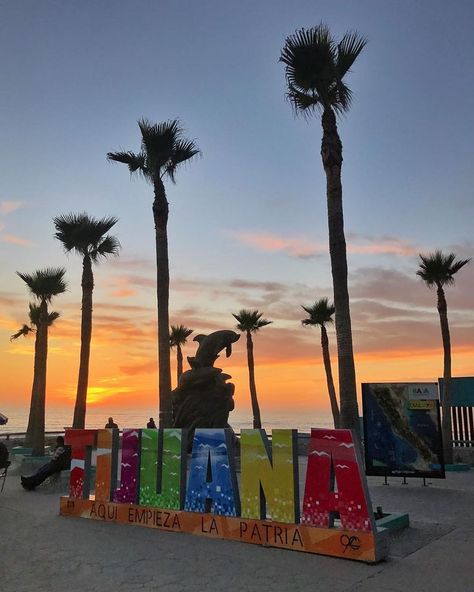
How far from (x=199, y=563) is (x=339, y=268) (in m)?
9.10

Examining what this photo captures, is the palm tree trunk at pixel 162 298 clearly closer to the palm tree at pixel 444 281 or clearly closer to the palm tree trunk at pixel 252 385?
the palm tree at pixel 444 281

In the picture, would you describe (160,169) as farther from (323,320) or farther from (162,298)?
(323,320)

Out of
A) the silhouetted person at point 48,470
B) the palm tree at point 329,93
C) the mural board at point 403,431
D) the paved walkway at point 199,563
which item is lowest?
the paved walkway at point 199,563

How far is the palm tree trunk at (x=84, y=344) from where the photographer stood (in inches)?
950

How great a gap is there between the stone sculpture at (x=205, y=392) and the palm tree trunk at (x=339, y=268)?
11.3 meters

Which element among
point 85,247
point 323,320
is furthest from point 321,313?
point 85,247

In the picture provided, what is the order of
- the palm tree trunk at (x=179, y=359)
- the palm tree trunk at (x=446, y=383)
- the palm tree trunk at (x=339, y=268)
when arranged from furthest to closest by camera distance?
the palm tree trunk at (x=179, y=359) → the palm tree trunk at (x=446, y=383) → the palm tree trunk at (x=339, y=268)

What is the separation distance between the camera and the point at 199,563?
774 centimetres

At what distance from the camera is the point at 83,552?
27.5 feet

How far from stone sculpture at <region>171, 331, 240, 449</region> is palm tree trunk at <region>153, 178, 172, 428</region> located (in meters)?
5.52

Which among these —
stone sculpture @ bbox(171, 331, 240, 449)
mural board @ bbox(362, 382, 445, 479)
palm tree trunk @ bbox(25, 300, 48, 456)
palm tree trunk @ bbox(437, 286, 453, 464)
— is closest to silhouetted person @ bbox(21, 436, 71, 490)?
mural board @ bbox(362, 382, 445, 479)

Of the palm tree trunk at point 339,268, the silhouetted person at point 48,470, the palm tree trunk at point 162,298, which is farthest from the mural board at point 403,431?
the silhouetted person at point 48,470

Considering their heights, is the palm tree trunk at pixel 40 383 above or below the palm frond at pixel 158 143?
below

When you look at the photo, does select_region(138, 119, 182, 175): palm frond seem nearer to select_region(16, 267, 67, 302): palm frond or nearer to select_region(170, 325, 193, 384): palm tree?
select_region(16, 267, 67, 302): palm frond
